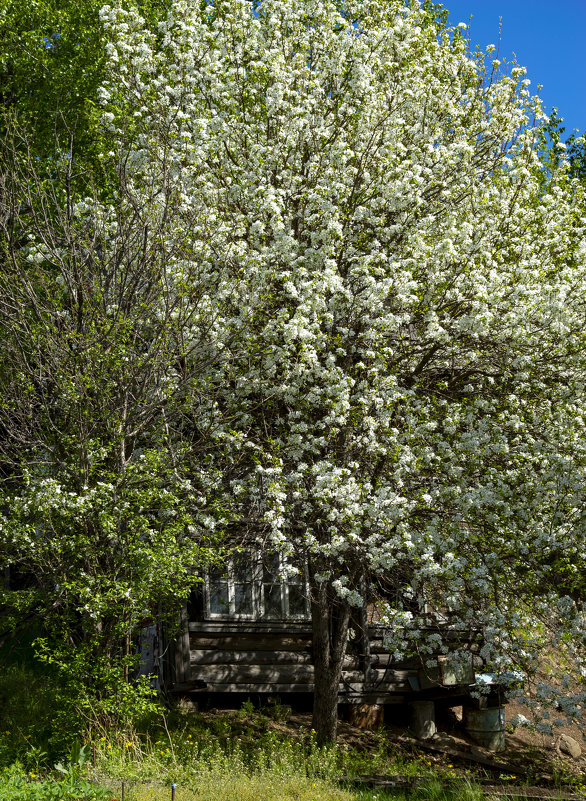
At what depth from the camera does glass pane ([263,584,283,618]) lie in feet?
49.2

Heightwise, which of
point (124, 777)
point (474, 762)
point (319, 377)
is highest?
point (319, 377)

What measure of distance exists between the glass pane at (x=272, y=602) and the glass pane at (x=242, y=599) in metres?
0.37

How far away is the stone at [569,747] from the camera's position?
15.3 m

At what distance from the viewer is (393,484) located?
11.2 meters

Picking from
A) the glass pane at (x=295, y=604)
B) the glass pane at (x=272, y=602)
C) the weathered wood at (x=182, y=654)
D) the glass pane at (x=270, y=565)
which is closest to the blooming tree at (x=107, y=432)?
the glass pane at (x=270, y=565)

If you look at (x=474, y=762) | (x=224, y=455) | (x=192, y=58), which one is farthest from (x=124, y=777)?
(x=192, y=58)

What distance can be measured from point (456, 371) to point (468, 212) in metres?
2.45

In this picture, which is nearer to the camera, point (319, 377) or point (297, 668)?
point (319, 377)

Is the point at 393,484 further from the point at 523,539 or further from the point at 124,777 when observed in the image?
the point at 124,777

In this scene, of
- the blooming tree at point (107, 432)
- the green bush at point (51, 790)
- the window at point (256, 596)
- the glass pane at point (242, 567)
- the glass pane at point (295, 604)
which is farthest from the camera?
the glass pane at point (295, 604)

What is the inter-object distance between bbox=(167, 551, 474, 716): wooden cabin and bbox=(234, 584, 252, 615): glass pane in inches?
0.7

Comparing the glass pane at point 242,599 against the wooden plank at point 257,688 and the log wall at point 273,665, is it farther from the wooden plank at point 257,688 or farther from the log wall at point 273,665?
the wooden plank at point 257,688

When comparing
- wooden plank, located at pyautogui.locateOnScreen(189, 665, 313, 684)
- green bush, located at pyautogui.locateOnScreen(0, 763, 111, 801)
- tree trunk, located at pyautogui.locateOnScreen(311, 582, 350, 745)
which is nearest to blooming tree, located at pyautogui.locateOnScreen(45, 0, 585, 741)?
tree trunk, located at pyautogui.locateOnScreen(311, 582, 350, 745)

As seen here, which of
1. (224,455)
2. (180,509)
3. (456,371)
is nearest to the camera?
(180,509)
